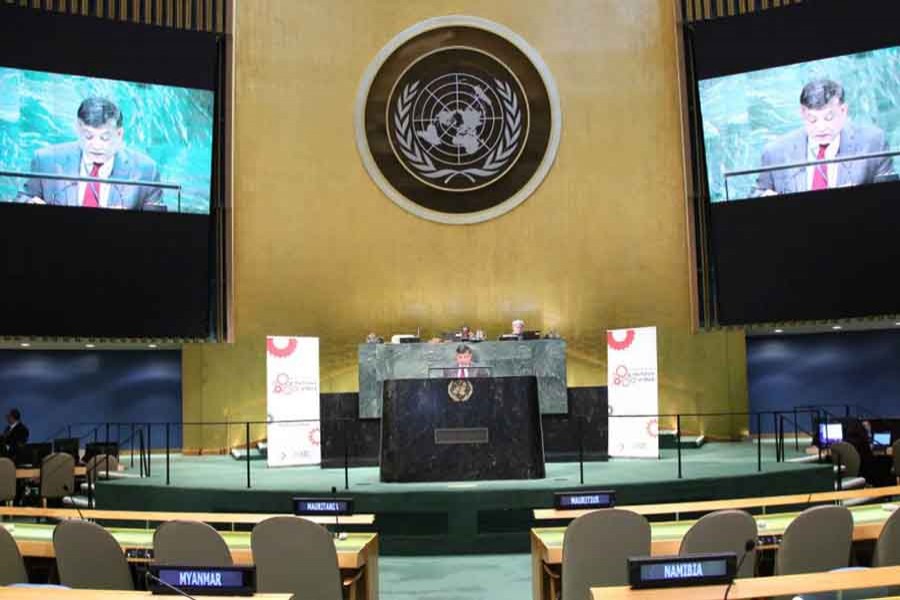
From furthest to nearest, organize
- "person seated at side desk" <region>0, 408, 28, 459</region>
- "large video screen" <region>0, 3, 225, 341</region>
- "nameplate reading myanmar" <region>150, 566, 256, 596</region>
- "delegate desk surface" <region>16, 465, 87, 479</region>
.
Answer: "large video screen" <region>0, 3, 225, 341</region> < "person seated at side desk" <region>0, 408, 28, 459</region> < "delegate desk surface" <region>16, 465, 87, 479</region> < "nameplate reading myanmar" <region>150, 566, 256, 596</region>

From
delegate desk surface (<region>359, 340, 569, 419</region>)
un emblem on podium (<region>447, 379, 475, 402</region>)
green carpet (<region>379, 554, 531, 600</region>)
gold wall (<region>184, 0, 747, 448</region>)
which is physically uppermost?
gold wall (<region>184, 0, 747, 448</region>)

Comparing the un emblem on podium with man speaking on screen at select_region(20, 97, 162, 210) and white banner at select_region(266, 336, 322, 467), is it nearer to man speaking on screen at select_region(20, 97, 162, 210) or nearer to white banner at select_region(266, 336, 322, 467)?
white banner at select_region(266, 336, 322, 467)

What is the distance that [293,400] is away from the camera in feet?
40.7

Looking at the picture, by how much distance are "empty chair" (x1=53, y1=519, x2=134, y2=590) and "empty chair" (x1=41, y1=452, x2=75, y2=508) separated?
6308mm

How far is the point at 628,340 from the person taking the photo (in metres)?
12.8

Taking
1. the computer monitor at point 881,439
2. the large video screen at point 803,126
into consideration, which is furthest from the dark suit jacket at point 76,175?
the computer monitor at point 881,439

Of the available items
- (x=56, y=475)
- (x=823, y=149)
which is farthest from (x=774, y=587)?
(x=823, y=149)

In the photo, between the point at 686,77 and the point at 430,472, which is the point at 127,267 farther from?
the point at 686,77

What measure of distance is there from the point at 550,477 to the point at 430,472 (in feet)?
4.44

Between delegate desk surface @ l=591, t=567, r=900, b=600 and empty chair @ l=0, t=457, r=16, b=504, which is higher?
delegate desk surface @ l=591, t=567, r=900, b=600

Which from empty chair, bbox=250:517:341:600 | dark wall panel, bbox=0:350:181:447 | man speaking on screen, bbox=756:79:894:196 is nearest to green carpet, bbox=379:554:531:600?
empty chair, bbox=250:517:341:600

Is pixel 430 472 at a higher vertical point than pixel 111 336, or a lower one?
lower

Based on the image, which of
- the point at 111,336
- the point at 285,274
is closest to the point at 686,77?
the point at 285,274

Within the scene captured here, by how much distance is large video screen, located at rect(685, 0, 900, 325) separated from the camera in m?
13.4
